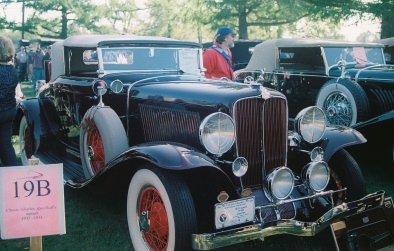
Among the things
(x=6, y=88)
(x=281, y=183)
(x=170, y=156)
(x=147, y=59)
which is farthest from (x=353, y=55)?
(x=6, y=88)

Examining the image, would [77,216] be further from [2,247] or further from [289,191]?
[289,191]

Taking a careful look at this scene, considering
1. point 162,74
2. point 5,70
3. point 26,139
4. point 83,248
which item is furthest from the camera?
point 26,139

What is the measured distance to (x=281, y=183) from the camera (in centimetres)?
288

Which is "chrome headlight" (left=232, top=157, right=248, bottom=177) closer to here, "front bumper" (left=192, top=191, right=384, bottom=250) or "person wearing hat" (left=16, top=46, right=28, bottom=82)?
"front bumper" (left=192, top=191, right=384, bottom=250)

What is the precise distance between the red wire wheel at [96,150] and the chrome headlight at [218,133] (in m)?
1.35

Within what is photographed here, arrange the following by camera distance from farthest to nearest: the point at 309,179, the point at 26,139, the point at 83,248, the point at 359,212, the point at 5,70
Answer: the point at 26,139 < the point at 5,70 < the point at 83,248 < the point at 309,179 < the point at 359,212

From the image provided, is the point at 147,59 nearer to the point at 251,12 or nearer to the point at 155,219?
the point at 155,219

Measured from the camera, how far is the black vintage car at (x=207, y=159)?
2596mm

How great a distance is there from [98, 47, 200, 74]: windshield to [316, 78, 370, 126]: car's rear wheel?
7.26 feet

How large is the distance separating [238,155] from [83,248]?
142 centimetres

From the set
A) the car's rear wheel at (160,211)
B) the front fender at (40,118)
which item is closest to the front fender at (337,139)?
the car's rear wheel at (160,211)

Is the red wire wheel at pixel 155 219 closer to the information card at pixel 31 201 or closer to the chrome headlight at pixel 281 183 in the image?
the information card at pixel 31 201

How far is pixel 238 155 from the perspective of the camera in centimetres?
296

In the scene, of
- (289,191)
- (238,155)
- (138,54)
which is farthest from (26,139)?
(289,191)
